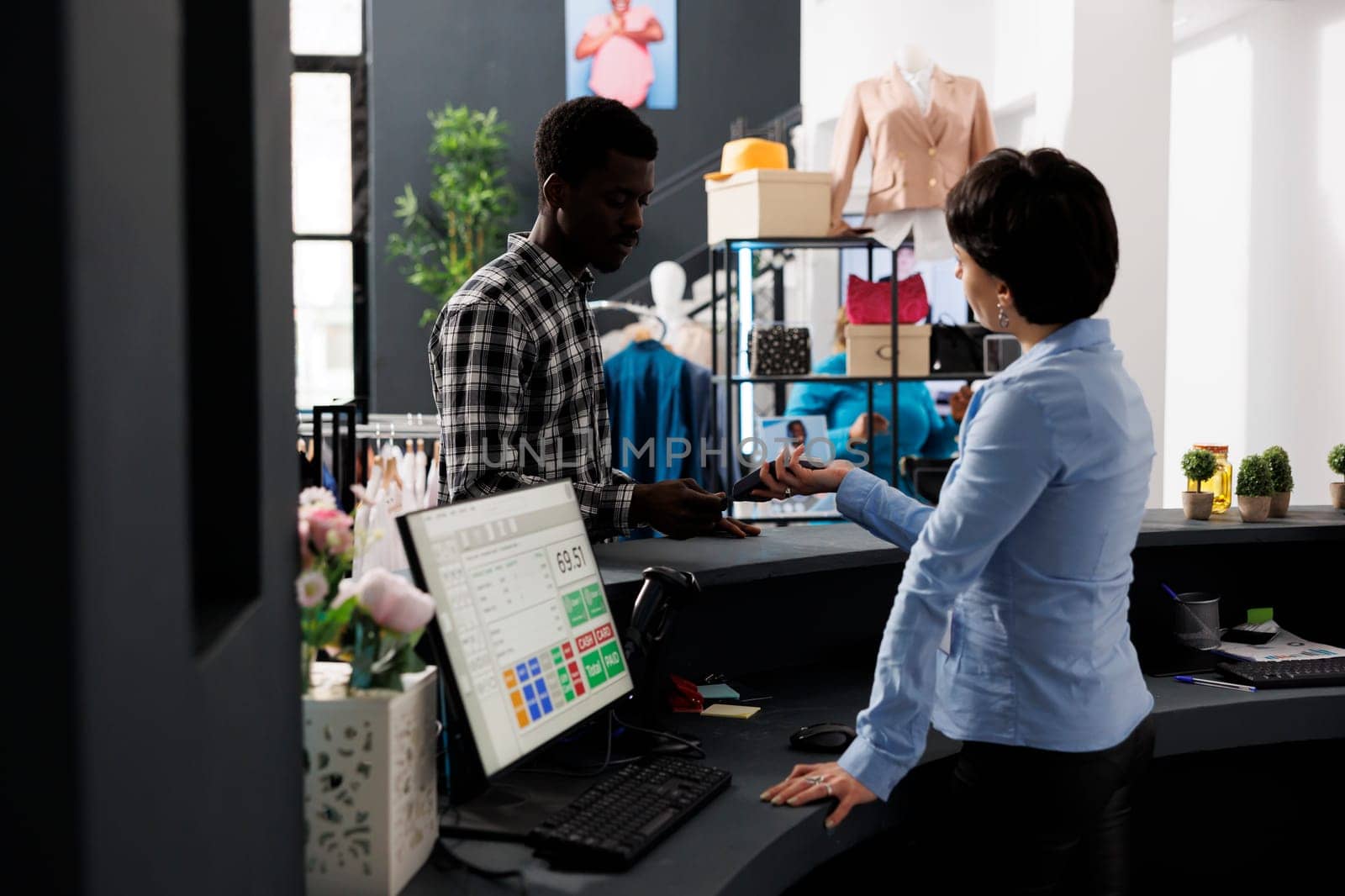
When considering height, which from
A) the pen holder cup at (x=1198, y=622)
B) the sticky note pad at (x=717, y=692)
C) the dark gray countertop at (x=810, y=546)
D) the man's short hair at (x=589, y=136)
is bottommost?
the sticky note pad at (x=717, y=692)

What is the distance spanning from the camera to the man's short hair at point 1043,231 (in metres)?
1.60

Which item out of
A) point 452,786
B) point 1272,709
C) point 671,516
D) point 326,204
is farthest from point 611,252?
point 326,204

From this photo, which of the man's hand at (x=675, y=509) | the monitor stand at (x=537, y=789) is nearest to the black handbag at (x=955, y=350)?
the man's hand at (x=675, y=509)

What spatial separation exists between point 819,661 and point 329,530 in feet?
5.12

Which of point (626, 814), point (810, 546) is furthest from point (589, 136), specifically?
point (626, 814)

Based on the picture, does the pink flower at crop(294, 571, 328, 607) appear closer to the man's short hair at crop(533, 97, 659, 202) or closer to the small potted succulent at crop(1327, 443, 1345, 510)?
the man's short hair at crop(533, 97, 659, 202)

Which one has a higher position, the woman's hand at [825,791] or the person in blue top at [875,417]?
the person in blue top at [875,417]

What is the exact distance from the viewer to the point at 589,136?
2307 mm

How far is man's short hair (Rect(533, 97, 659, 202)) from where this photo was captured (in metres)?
2.31

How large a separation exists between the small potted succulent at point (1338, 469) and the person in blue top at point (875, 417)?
2.18 meters

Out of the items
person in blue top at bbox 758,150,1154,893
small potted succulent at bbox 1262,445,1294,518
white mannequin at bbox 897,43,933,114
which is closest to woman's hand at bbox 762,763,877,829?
person in blue top at bbox 758,150,1154,893

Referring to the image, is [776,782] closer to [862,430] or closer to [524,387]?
[524,387]

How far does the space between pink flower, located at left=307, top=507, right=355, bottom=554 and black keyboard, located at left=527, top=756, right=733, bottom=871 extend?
0.45 metres

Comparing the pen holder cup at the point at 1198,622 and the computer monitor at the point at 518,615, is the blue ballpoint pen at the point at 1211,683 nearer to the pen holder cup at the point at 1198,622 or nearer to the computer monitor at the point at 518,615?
the pen holder cup at the point at 1198,622
